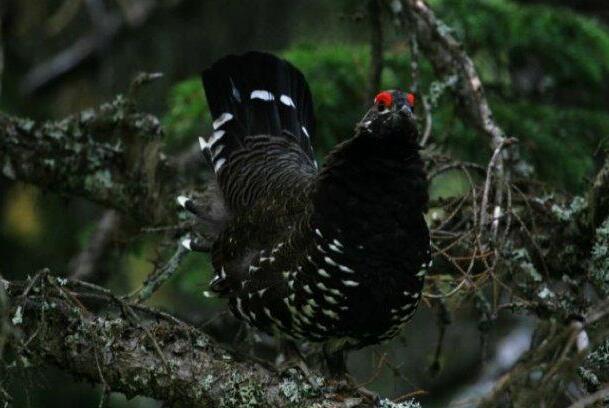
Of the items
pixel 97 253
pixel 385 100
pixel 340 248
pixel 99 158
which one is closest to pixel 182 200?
pixel 99 158

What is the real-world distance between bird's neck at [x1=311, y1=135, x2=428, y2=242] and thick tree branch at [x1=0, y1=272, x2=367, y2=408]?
0.66m

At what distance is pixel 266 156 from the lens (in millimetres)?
5070

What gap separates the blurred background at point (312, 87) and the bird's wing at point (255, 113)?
374 mm

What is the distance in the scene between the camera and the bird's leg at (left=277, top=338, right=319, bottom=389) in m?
3.73

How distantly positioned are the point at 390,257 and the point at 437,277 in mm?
610

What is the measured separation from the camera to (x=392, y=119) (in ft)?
12.6

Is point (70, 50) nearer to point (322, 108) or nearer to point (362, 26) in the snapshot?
point (362, 26)

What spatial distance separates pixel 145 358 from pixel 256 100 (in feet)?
6.87

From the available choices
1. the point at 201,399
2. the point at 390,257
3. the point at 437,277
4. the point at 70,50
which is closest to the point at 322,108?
the point at 437,277

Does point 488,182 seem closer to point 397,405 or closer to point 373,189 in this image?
point 373,189

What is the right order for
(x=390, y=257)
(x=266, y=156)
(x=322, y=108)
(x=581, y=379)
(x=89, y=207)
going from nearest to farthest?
(x=581, y=379), (x=390, y=257), (x=266, y=156), (x=322, y=108), (x=89, y=207)

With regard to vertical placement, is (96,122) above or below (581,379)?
above

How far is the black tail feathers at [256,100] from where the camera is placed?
521cm

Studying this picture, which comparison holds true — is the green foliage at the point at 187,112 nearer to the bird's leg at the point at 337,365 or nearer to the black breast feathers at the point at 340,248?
the black breast feathers at the point at 340,248
